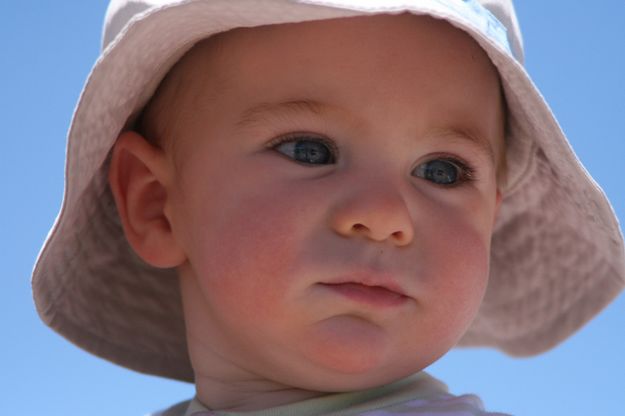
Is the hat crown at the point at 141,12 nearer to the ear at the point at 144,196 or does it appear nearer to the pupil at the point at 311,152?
the ear at the point at 144,196

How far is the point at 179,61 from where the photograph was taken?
7.74ft

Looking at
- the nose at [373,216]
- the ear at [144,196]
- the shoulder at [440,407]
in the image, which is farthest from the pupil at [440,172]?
the ear at [144,196]

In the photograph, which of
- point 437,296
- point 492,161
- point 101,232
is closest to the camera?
point 437,296

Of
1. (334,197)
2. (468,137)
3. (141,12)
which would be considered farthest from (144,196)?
(468,137)

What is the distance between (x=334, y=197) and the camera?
81.1 inches

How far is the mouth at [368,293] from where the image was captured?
202 centimetres

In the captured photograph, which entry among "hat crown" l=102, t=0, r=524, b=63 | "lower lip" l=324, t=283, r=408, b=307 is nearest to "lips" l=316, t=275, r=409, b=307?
"lower lip" l=324, t=283, r=408, b=307

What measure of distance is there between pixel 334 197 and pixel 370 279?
0.15 m

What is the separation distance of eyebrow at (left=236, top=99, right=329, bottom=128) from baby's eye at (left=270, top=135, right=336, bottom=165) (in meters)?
0.05

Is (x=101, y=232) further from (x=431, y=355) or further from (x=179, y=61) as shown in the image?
(x=431, y=355)

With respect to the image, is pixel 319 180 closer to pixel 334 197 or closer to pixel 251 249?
pixel 334 197

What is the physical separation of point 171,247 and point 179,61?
36cm

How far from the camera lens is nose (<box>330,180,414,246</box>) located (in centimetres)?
201

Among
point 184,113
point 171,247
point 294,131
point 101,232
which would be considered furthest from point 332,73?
point 101,232
